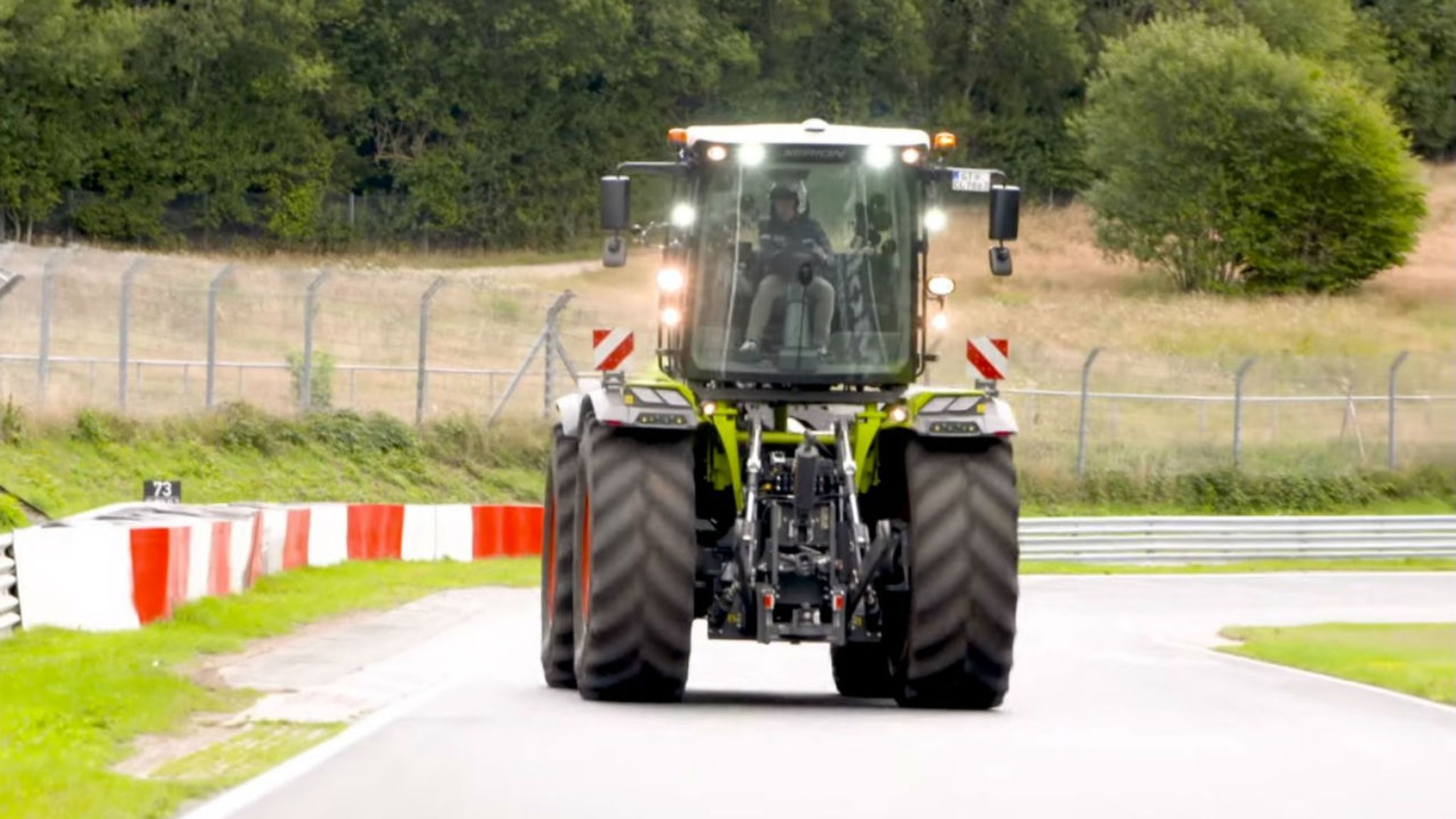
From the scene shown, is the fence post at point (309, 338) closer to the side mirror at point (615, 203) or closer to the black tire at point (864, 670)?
the black tire at point (864, 670)

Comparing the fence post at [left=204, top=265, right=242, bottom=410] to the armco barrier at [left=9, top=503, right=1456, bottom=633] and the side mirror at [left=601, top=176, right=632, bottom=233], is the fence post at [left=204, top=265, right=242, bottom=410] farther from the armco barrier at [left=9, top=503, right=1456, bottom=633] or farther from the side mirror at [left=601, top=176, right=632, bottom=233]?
the side mirror at [left=601, top=176, right=632, bottom=233]

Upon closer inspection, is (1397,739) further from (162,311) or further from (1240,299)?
(1240,299)

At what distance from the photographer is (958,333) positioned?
221 ft

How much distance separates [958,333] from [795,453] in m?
51.8

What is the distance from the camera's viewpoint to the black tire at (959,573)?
15.0 metres

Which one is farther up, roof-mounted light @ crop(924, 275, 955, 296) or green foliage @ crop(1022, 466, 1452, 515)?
roof-mounted light @ crop(924, 275, 955, 296)

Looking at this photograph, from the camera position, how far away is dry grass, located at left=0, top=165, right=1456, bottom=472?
141 ft

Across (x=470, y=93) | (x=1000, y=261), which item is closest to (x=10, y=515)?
(x=1000, y=261)

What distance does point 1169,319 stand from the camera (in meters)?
74.8

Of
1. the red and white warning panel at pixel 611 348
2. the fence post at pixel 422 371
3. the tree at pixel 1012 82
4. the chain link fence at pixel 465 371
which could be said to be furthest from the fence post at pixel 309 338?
the tree at pixel 1012 82

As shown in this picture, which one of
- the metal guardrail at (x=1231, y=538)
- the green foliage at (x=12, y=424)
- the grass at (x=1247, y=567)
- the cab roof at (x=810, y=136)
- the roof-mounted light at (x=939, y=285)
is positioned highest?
the cab roof at (x=810, y=136)

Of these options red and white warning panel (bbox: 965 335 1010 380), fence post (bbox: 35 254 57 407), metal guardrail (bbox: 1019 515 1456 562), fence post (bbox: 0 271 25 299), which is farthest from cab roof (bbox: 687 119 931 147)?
metal guardrail (bbox: 1019 515 1456 562)

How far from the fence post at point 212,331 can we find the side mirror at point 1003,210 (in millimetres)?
22992

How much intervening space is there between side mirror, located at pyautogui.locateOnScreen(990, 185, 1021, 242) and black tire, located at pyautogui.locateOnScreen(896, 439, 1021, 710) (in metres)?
1.18
